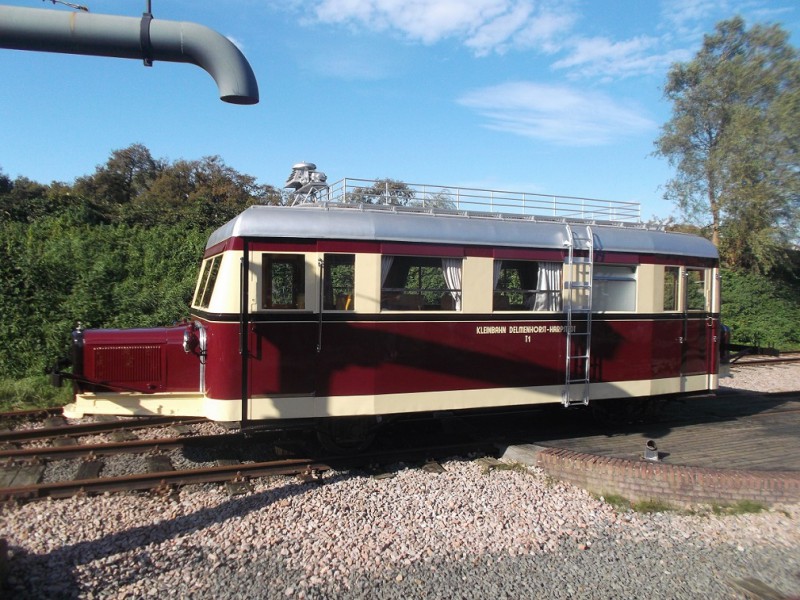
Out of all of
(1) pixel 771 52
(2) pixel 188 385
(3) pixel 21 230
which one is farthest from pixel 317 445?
(1) pixel 771 52

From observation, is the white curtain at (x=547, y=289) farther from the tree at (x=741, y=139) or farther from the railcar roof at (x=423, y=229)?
the tree at (x=741, y=139)

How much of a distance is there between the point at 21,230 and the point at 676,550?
1650 cm

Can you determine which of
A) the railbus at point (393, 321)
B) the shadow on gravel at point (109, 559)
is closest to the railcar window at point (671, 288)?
the railbus at point (393, 321)

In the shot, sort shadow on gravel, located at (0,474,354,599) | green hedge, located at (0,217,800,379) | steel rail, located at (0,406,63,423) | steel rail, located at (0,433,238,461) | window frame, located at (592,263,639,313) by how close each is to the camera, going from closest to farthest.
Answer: shadow on gravel, located at (0,474,354,599)
steel rail, located at (0,433,238,461)
window frame, located at (592,263,639,313)
steel rail, located at (0,406,63,423)
green hedge, located at (0,217,800,379)

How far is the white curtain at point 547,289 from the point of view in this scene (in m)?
7.77

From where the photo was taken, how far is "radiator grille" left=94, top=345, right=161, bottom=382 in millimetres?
6715

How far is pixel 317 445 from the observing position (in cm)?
787

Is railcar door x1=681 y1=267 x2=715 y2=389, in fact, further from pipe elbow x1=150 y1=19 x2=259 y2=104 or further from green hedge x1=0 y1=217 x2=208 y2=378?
green hedge x1=0 y1=217 x2=208 y2=378

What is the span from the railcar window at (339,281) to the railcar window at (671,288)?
486 cm

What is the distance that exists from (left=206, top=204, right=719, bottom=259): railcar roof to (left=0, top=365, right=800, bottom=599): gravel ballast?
2822 mm

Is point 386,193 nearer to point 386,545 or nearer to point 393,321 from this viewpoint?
point 393,321

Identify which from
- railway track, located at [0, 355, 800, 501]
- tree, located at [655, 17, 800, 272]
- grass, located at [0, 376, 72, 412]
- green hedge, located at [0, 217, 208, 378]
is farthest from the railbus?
tree, located at [655, 17, 800, 272]

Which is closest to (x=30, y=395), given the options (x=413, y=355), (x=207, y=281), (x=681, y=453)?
(x=207, y=281)

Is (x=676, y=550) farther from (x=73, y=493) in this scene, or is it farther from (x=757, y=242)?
(x=757, y=242)
